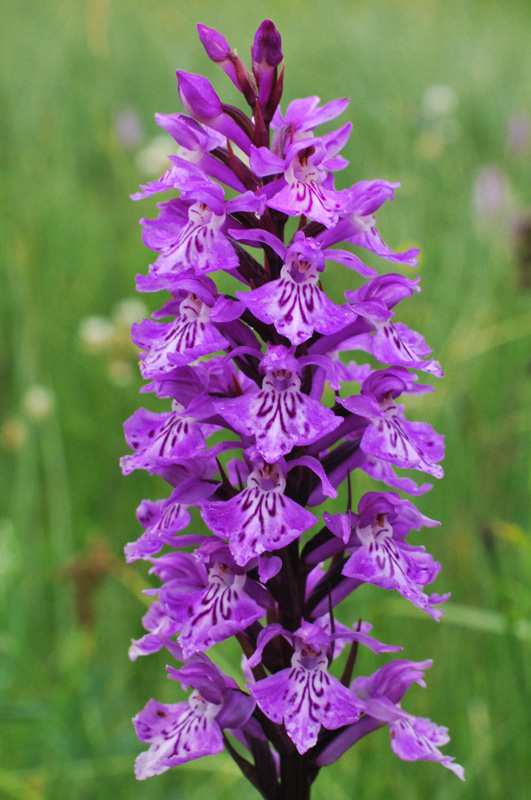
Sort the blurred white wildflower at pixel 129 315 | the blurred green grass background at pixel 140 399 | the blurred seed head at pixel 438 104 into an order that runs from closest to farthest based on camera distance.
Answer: the blurred green grass background at pixel 140 399
the blurred white wildflower at pixel 129 315
the blurred seed head at pixel 438 104

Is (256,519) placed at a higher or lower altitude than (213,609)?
higher

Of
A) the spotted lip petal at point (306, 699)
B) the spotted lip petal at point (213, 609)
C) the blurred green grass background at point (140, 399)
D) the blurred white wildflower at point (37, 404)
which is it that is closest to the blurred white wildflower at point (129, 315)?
the blurred green grass background at point (140, 399)

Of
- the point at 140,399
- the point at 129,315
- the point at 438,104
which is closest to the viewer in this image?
the point at 129,315

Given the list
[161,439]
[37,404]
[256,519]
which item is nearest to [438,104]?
[37,404]

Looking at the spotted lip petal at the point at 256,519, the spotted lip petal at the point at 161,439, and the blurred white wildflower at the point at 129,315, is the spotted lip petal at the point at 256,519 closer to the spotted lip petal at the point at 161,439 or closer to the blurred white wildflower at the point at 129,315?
the spotted lip petal at the point at 161,439

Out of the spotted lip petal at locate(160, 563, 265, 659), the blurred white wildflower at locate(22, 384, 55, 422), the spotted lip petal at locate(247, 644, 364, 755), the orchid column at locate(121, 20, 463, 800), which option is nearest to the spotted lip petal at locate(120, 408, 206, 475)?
the orchid column at locate(121, 20, 463, 800)

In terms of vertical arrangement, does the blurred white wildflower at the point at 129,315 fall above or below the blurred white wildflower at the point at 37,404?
above

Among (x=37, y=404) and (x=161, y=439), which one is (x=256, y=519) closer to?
(x=161, y=439)

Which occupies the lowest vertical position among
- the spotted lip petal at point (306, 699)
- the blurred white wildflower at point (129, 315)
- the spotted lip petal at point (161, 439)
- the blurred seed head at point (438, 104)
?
the spotted lip petal at point (306, 699)
